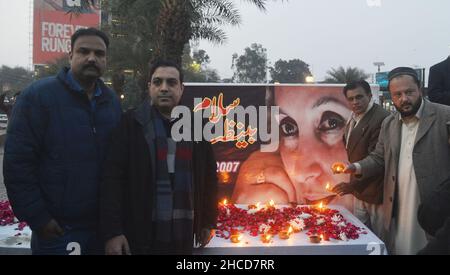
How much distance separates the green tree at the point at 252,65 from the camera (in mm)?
86000

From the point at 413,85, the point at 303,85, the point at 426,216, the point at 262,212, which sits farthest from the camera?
the point at 303,85

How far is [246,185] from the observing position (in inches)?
206

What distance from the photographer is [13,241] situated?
3.28 meters

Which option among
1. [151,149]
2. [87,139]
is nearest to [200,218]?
[151,149]

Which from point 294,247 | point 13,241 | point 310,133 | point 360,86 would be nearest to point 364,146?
point 360,86

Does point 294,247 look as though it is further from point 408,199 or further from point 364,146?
point 364,146

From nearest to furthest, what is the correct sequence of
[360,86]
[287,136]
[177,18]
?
[360,86], [287,136], [177,18]

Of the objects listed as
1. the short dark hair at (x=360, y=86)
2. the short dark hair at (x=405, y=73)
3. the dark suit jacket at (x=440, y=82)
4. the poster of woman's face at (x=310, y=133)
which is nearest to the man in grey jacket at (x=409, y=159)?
the short dark hair at (x=405, y=73)

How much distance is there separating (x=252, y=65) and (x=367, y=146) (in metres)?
85.5

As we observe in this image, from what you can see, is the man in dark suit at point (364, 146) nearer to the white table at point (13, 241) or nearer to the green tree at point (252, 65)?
the white table at point (13, 241)

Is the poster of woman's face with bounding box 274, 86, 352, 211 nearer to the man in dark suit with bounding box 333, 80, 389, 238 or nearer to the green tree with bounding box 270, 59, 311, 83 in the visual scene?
the man in dark suit with bounding box 333, 80, 389, 238

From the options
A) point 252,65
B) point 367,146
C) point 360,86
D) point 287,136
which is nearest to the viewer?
point 367,146
